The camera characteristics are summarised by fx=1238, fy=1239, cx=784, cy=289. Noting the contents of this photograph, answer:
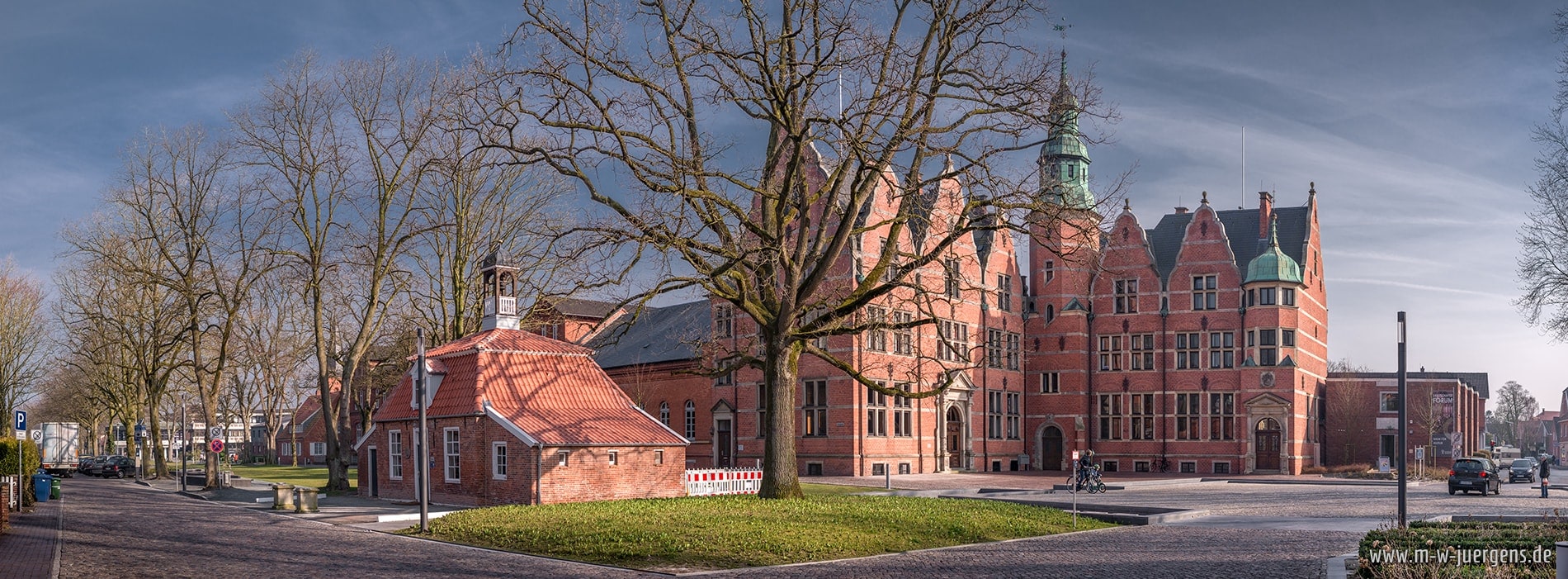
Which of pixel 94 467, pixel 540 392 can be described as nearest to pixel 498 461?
pixel 540 392

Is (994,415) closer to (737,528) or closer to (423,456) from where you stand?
(423,456)

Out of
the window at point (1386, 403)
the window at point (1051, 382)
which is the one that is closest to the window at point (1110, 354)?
the window at point (1051, 382)

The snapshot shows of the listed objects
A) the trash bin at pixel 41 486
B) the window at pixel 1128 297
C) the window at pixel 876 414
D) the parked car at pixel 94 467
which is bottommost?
the parked car at pixel 94 467

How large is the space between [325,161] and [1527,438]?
656ft

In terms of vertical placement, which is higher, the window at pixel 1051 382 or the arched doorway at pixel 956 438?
the window at pixel 1051 382

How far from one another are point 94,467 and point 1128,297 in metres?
60.9

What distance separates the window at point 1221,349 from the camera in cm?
6406

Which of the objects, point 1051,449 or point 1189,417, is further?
point 1051,449

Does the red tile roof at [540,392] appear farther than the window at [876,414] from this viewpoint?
No

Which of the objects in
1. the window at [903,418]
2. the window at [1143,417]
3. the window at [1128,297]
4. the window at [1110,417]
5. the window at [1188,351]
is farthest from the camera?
the window at [1110,417]

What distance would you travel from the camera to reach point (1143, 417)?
220ft

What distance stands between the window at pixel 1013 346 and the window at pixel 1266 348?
477 inches

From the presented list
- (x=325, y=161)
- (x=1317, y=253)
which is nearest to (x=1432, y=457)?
(x=1317, y=253)

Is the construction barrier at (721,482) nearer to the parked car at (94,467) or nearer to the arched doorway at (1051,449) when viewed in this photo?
the arched doorway at (1051,449)
